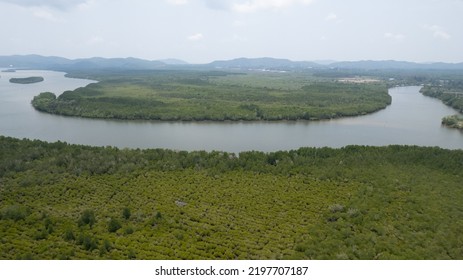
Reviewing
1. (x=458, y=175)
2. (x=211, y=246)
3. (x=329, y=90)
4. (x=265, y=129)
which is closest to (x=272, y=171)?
(x=211, y=246)

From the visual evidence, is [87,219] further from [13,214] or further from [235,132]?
[235,132]

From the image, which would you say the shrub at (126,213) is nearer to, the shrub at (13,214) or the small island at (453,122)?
the shrub at (13,214)

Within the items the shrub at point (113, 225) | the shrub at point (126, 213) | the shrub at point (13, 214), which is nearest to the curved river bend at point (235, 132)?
Result: the shrub at point (126, 213)

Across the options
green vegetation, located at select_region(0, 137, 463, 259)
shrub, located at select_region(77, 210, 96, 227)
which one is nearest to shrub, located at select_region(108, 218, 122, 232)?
green vegetation, located at select_region(0, 137, 463, 259)

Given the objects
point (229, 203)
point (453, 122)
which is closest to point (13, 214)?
point (229, 203)

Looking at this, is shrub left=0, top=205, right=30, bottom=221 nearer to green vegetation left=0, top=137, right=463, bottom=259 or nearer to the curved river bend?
green vegetation left=0, top=137, right=463, bottom=259

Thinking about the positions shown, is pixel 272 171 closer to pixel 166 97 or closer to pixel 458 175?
pixel 458 175
